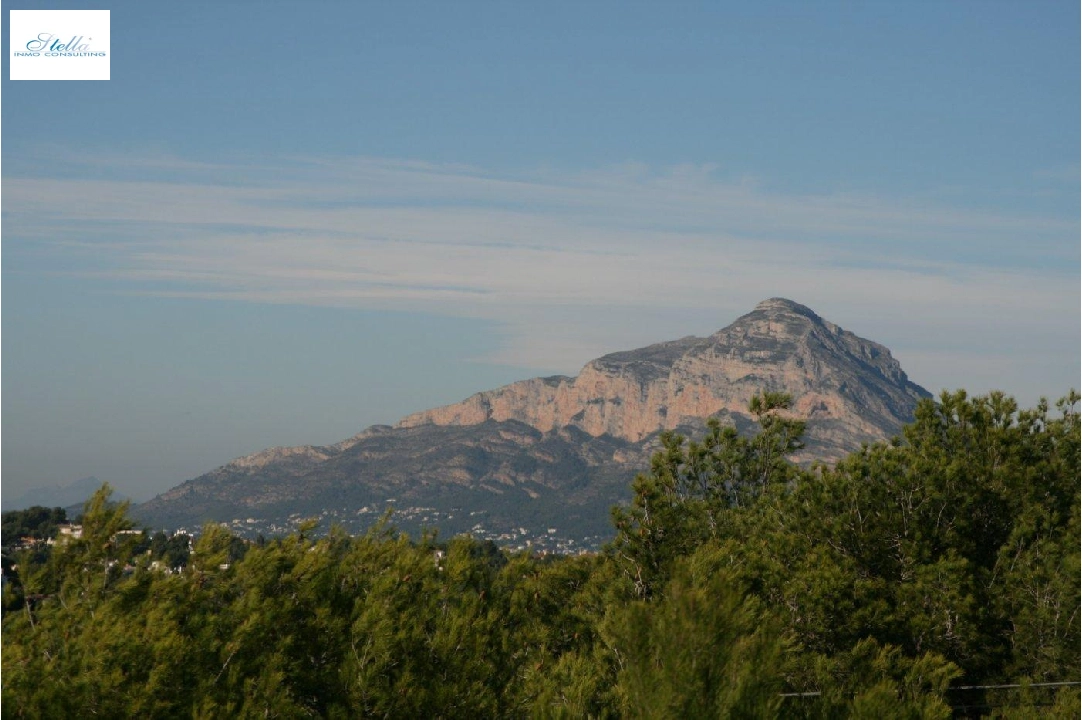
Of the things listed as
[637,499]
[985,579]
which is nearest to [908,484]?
[985,579]

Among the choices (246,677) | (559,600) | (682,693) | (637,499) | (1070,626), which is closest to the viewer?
(682,693)

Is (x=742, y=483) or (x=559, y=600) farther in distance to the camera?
(x=742, y=483)

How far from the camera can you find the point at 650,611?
10.8 m

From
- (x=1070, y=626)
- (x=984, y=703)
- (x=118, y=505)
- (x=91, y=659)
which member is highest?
(x=118, y=505)

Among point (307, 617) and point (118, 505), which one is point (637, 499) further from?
point (118, 505)

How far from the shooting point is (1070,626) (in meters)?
19.6

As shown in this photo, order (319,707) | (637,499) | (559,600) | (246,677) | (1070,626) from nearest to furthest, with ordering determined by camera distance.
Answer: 1. (246,677)
2. (319,707)
3. (1070,626)
4. (637,499)
5. (559,600)

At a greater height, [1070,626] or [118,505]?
[118,505]

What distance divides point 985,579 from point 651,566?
654 cm

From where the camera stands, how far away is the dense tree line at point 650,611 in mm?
11680

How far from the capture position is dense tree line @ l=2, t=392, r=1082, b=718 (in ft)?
38.3

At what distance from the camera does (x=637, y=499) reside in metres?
20.9

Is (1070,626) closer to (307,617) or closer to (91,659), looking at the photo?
(307,617)

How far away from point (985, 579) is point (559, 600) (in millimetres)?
8936
